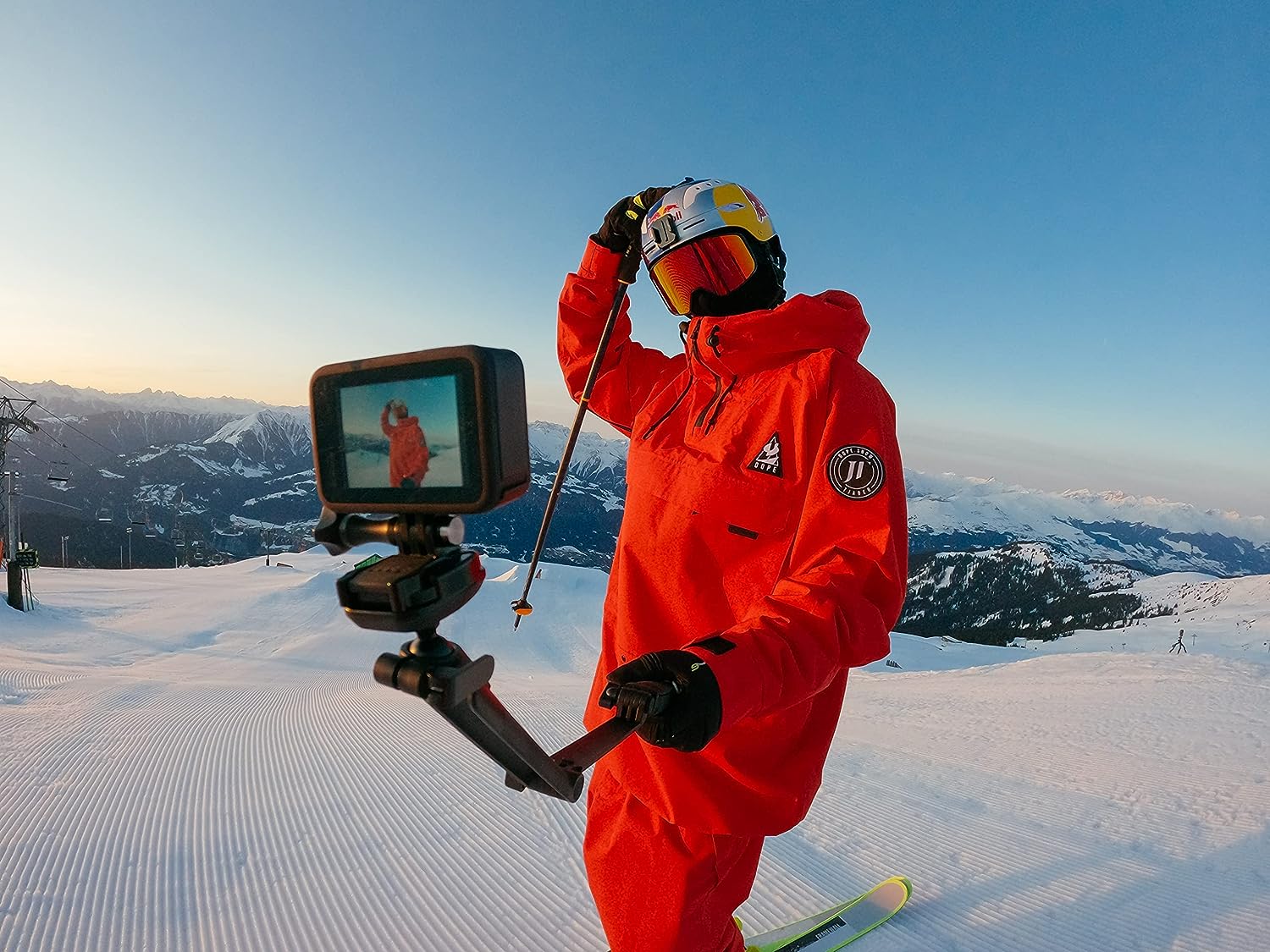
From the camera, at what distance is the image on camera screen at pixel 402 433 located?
871 millimetres

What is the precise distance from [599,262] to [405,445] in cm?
176

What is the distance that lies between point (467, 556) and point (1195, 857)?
4.58m

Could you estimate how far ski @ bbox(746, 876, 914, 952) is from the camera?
2.71 metres

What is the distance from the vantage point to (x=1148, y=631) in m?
37.6

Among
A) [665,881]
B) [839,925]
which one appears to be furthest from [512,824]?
[665,881]

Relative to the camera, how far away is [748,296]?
2.11 m

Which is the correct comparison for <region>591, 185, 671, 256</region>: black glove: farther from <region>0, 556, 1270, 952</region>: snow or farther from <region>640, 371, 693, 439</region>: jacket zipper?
<region>0, 556, 1270, 952</region>: snow

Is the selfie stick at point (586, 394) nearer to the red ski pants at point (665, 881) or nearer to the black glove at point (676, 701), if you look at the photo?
the red ski pants at point (665, 881)

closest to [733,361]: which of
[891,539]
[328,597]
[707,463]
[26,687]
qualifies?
[707,463]

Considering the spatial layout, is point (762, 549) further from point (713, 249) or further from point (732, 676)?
point (713, 249)

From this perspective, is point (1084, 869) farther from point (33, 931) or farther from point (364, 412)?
point (33, 931)

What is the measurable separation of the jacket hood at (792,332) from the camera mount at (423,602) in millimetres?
1100

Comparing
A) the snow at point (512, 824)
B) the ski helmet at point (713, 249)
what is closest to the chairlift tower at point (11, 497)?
the snow at point (512, 824)

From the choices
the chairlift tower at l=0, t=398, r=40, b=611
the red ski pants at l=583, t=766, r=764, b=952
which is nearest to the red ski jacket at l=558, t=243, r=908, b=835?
the red ski pants at l=583, t=766, r=764, b=952
